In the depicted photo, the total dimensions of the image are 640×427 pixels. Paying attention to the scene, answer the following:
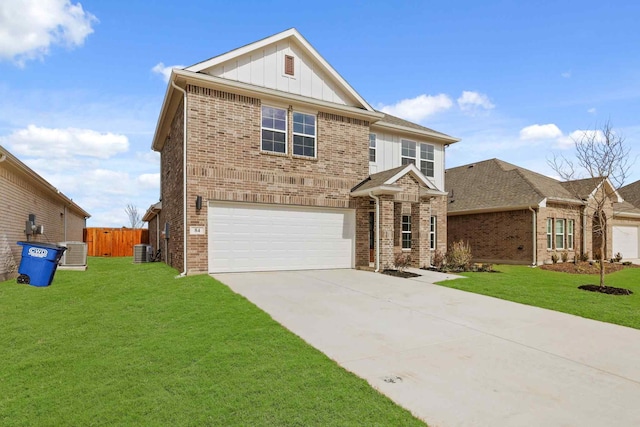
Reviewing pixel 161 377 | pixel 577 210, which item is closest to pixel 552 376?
pixel 161 377

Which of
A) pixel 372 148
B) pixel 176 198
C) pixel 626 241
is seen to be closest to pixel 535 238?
pixel 372 148

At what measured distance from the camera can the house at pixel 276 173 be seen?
11.0m

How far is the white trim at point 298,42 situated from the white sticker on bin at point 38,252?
6595 millimetres

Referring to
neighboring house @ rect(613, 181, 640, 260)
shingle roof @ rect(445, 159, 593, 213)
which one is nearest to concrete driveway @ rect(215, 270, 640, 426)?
shingle roof @ rect(445, 159, 593, 213)

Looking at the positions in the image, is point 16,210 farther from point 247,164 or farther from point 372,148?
point 372,148

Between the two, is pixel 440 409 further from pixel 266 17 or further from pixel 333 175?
pixel 266 17

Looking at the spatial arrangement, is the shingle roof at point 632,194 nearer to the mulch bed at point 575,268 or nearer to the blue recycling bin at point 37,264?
the mulch bed at point 575,268

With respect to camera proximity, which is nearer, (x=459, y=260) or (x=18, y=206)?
(x=18, y=206)

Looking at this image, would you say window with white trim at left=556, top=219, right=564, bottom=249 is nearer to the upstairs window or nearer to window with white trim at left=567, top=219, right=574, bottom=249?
window with white trim at left=567, top=219, right=574, bottom=249

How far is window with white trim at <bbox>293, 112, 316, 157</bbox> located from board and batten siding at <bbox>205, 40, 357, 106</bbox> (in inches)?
33.9

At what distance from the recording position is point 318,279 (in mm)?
10500

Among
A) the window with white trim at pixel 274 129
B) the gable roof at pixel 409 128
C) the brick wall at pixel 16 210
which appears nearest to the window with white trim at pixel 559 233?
the gable roof at pixel 409 128

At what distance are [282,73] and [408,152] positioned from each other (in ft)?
23.3

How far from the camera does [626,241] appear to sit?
24266 millimetres
